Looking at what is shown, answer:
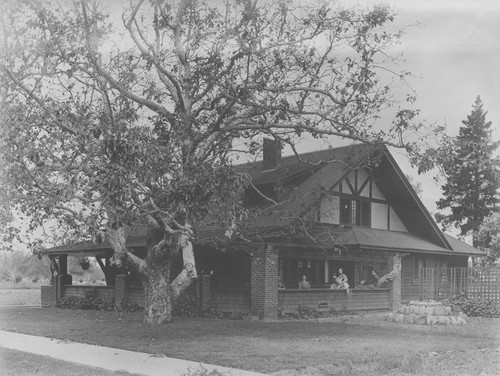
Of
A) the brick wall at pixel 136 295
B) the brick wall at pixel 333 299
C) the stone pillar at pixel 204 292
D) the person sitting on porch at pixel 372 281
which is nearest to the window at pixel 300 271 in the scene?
the brick wall at pixel 333 299

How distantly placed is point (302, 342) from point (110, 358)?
173 inches

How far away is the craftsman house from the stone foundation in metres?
2.86

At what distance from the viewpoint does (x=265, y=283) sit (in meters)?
21.0

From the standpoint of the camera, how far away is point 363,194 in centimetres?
2742

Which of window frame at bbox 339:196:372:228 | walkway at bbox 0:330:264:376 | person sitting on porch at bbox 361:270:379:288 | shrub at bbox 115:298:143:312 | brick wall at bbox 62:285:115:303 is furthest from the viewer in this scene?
person sitting on porch at bbox 361:270:379:288

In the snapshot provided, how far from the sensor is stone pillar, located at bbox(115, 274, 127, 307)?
83.8 feet

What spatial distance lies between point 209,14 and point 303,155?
40.4ft

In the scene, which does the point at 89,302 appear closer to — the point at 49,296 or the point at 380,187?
the point at 49,296

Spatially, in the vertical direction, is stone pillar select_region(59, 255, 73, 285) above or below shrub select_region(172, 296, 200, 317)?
above

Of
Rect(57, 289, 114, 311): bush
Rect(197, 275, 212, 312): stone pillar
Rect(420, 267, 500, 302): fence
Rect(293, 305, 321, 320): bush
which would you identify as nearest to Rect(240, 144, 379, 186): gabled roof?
Rect(197, 275, 212, 312): stone pillar

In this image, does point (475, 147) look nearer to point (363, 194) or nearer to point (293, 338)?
point (293, 338)

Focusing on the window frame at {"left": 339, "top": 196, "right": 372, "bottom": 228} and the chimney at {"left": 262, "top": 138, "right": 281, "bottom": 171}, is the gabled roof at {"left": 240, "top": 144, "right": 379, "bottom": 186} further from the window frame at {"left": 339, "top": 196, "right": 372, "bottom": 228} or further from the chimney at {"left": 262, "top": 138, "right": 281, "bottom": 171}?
the window frame at {"left": 339, "top": 196, "right": 372, "bottom": 228}

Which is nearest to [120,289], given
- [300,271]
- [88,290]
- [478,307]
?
[88,290]

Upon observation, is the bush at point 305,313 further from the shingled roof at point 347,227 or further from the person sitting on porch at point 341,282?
the shingled roof at point 347,227
